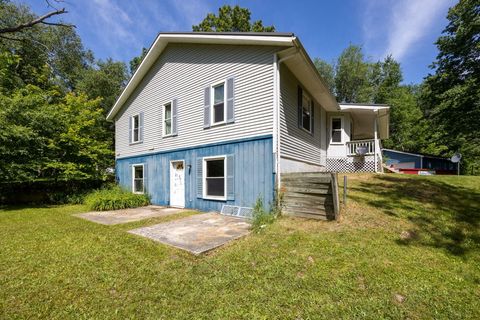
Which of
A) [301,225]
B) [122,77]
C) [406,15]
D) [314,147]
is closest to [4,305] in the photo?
[301,225]

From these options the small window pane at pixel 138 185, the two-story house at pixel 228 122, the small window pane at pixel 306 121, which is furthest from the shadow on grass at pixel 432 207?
the small window pane at pixel 138 185

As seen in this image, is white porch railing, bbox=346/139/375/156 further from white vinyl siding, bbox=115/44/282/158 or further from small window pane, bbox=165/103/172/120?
small window pane, bbox=165/103/172/120

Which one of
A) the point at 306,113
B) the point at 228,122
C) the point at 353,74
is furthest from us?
the point at 353,74

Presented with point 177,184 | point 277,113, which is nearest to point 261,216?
point 277,113

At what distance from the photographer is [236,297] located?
294cm

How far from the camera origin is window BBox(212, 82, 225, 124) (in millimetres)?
8352

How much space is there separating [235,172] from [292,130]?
2.53m

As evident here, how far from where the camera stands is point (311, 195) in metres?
6.14

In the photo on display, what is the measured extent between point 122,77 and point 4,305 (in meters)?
27.2

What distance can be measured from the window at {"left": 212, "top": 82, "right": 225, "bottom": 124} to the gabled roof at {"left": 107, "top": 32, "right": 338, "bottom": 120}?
157 centimetres

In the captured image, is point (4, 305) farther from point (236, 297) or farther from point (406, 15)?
point (406, 15)

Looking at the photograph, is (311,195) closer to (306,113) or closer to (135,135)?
(306,113)

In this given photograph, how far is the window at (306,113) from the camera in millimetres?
9427

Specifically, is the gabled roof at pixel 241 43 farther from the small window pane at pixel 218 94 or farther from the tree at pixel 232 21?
the tree at pixel 232 21
